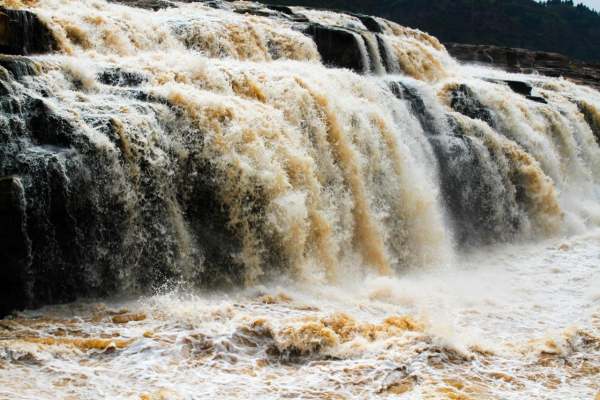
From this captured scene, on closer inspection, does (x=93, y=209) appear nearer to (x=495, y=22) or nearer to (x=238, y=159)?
(x=238, y=159)

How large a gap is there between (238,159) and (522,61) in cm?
2820

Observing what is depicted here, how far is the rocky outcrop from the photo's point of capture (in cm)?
3228

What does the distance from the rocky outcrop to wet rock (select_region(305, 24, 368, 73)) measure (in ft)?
60.6

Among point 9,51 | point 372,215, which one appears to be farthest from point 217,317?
point 9,51

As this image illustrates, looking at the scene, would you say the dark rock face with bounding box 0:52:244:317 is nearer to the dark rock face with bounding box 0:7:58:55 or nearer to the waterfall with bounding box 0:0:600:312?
the waterfall with bounding box 0:0:600:312

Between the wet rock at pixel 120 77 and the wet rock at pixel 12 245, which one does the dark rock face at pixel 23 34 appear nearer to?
the wet rock at pixel 120 77

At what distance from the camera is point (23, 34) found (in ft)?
33.6

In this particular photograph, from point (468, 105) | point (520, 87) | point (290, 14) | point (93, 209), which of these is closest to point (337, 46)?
point (290, 14)

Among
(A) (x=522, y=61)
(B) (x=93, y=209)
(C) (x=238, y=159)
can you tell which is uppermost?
(A) (x=522, y=61)

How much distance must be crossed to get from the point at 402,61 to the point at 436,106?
3828mm

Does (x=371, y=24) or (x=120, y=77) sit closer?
(x=120, y=77)

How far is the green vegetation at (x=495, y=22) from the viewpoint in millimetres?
61812

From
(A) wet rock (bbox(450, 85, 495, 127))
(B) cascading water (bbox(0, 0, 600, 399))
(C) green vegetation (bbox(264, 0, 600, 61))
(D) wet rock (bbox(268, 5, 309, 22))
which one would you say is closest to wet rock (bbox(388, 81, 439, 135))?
(B) cascading water (bbox(0, 0, 600, 399))

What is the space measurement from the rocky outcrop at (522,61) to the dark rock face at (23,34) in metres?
26.1
